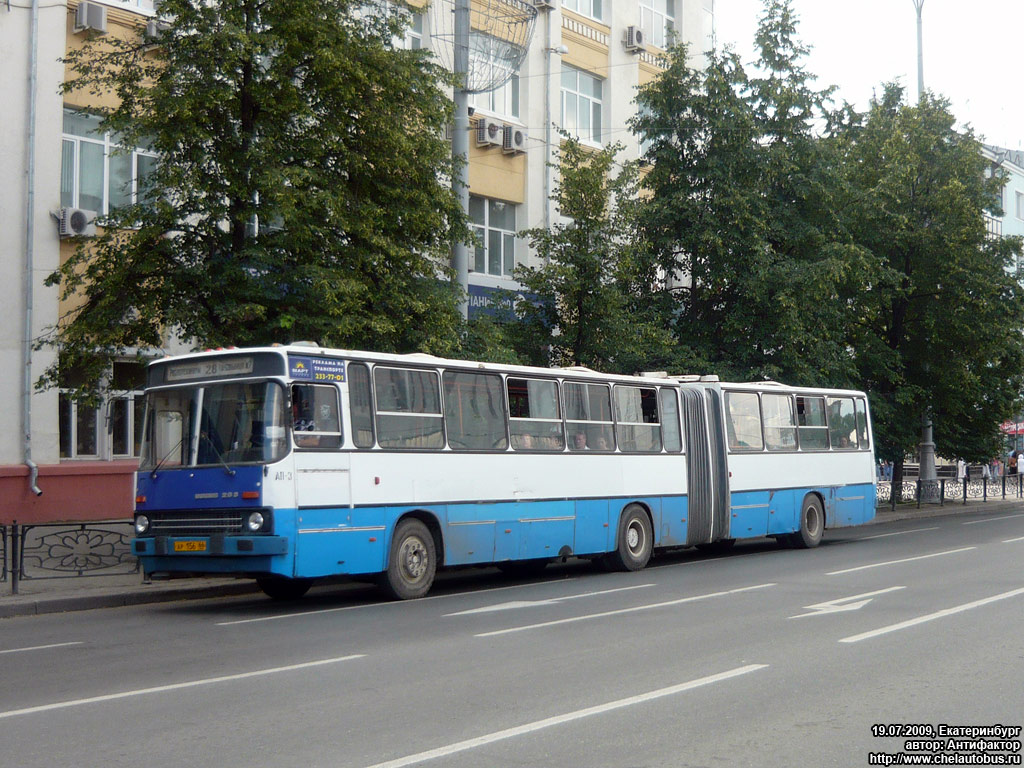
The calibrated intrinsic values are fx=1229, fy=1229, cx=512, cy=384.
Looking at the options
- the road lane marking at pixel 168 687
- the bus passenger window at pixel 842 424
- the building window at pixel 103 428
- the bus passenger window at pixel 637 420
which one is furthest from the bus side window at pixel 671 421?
the road lane marking at pixel 168 687

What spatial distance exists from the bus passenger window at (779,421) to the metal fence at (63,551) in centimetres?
1178

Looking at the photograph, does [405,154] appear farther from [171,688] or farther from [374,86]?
[171,688]

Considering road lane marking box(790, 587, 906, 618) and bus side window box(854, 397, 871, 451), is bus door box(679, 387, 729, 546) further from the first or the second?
road lane marking box(790, 587, 906, 618)

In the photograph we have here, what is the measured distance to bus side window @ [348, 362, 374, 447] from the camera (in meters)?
14.6

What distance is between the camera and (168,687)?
8.76 m

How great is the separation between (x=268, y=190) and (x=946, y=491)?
3059cm

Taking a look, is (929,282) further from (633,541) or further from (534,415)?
(534,415)

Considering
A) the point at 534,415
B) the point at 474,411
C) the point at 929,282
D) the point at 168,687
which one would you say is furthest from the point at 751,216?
the point at 168,687

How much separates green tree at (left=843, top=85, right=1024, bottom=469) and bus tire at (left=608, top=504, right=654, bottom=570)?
1610 cm

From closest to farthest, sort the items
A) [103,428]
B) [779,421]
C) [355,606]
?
1. [355,606]
2. [779,421]
3. [103,428]

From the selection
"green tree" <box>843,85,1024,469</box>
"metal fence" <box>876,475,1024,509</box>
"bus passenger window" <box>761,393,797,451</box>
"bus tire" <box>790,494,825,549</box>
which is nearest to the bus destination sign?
"bus passenger window" <box>761,393,797,451</box>

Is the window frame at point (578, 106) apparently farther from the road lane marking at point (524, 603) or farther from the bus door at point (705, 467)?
the road lane marking at point (524, 603)

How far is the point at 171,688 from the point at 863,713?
186 inches

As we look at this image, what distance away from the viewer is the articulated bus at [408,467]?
45.4ft
